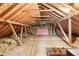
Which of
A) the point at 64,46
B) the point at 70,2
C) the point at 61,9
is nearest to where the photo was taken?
the point at 70,2

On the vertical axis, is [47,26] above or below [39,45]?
above

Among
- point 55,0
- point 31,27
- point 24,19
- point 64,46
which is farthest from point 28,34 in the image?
point 55,0

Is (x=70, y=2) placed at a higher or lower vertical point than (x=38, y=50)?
higher

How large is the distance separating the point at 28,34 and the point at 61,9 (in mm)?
378

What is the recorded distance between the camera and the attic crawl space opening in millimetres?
1512

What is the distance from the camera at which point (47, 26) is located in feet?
5.22

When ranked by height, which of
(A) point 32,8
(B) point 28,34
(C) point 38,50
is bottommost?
(C) point 38,50

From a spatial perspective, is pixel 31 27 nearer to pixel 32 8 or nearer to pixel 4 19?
pixel 32 8

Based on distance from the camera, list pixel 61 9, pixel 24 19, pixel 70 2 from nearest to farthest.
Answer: pixel 70 2 < pixel 61 9 < pixel 24 19

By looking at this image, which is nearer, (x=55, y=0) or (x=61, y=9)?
(x=55, y=0)

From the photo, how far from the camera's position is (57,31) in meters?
1.75

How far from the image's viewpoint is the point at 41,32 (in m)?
1.66

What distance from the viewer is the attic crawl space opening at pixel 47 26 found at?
1.51m

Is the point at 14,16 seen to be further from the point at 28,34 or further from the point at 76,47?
the point at 76,47
